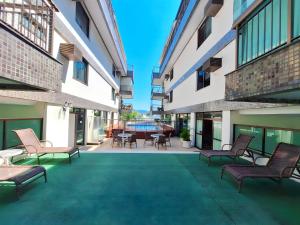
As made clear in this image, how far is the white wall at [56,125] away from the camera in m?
8.66

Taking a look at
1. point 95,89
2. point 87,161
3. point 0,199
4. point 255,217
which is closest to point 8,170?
point 0,199

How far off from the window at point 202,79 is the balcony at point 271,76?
22.9ft

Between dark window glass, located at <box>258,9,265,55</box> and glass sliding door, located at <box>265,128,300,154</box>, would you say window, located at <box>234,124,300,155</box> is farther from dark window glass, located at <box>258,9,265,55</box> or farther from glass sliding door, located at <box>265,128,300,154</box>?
dark window glass, located at <box>258,9,265,55</box>

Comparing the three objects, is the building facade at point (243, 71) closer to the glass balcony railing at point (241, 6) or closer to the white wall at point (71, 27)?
the glass balcony railing at point (241, 6)

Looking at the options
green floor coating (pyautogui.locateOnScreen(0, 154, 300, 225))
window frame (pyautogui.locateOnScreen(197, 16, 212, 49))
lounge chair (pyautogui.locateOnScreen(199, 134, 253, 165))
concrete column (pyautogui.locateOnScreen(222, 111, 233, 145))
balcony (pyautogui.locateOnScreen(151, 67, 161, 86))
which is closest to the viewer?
green floor coating (pyautogui.locateOnScreen(0, 154, 300, 225))

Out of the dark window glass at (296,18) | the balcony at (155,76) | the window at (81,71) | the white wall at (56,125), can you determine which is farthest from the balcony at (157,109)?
the dark window glass at (296,18)

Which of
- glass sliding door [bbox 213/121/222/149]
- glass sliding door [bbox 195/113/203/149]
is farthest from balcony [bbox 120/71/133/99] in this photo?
glass sliding door [bbox 213/121/222/149]

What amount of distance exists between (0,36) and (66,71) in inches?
266

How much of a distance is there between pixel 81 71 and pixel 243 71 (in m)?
9.59

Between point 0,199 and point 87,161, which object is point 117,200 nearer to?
point 0,199

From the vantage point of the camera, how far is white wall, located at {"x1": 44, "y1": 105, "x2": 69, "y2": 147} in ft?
28.4

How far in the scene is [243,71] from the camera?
4.66 meters

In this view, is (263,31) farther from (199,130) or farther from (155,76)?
(155,76)

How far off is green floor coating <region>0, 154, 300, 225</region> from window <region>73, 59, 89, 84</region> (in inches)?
224
